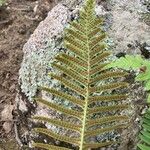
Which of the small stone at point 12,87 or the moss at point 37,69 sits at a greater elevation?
the moss at point 37,69

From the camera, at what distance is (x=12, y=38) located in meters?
4.41

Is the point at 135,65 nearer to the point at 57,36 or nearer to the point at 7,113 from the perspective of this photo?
the point at 57,36

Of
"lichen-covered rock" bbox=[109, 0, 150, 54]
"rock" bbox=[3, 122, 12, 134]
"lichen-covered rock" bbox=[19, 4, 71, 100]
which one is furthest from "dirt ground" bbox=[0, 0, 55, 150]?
"lichen-covered rock" bbox=[109, 0, 150, 54]

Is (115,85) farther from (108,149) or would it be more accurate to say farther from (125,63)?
(108,149)

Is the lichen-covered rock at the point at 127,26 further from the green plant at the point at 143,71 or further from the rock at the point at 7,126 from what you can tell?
the rock at the point at 7,126

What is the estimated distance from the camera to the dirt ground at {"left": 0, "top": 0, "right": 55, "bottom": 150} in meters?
3.86

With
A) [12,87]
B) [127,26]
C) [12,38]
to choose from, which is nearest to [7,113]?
[12,87]

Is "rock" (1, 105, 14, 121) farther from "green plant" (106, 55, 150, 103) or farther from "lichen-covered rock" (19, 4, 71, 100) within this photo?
"green plant" (106, 55, 150, 103)

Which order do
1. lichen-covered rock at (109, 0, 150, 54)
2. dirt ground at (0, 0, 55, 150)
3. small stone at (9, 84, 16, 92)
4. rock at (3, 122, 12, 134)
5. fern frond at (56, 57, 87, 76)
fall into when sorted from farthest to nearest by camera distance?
small stone at (9, 84, 16, 92) → dirt ground at (0, 0, 55, 150) → rock at (3, 122, 12, 134) → lichen-covered rock at (109, 0, 150, 54) → fern frond at (56, 57, 87, 76)

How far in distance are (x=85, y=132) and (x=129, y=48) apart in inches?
33.3

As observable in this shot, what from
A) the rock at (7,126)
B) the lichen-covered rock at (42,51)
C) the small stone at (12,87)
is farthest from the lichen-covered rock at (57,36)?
the small stone at (12,87)

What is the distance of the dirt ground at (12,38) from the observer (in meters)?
3.86

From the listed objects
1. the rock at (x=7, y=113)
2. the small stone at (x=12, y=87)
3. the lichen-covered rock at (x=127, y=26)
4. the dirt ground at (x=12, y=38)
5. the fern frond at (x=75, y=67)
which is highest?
the fern frond at (x=75, y=67)

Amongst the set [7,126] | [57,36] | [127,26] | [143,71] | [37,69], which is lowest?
[7,126]
